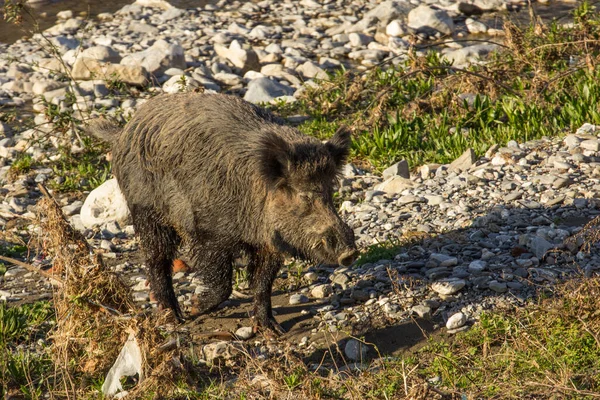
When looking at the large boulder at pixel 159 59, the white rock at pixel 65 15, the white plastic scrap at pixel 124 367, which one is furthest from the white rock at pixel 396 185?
the white rock at pixel 65 15

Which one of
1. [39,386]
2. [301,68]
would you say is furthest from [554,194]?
[301,68]

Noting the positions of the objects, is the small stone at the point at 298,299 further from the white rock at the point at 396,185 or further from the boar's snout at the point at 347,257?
the white rock at the point at 396,185

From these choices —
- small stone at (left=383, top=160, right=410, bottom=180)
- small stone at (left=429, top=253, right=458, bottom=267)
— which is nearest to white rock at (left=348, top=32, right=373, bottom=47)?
small stone at (left=383, top=160, right=410, bottom=180)

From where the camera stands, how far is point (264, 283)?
660cm

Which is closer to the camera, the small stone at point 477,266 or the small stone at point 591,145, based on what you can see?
the small stone at point 477,266

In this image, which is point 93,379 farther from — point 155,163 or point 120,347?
point 155,163

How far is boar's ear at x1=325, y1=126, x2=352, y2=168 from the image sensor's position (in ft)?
20.9

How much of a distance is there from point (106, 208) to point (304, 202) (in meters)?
3.74

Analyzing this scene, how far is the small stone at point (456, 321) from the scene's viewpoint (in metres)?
6.19

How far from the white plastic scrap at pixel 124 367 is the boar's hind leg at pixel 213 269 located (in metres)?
1.21

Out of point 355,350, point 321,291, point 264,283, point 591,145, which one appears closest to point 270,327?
point 264,283

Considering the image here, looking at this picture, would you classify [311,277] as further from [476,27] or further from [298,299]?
[476,27]

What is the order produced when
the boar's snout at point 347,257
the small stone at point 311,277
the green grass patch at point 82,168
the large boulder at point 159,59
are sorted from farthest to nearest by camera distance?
the large boulder at point 159,59, the green grass patch at point 82,168, the small stone at point 311,277, the boar's snout at point 347,257

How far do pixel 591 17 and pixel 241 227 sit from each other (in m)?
9.78
